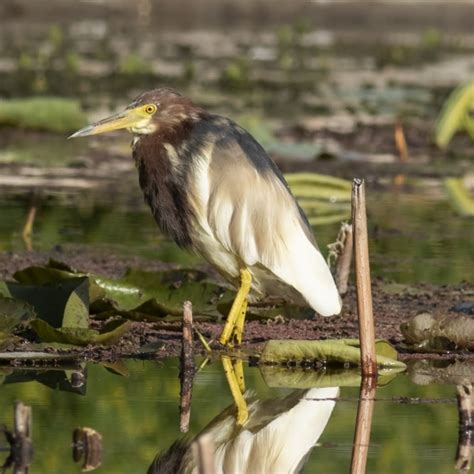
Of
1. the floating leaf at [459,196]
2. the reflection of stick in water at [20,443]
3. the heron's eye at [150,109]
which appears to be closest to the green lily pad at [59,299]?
the heron's eye at [150,109]

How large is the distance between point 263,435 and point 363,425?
15.5 inches

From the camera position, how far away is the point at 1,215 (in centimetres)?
1149

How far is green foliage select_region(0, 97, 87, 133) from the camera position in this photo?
51.3 feet

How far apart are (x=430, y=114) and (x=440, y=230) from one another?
769cm

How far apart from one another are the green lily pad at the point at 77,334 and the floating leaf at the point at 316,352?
0.61m

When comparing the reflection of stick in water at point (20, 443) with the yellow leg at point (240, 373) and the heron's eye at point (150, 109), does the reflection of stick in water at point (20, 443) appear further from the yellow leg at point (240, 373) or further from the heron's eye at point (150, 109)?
the heron's eye at point (150, 109)

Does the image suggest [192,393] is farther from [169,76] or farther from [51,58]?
[51,58]

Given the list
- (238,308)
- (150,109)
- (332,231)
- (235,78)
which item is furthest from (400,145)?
(238,308)

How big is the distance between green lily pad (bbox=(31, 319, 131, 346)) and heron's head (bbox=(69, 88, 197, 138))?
0.93 metres

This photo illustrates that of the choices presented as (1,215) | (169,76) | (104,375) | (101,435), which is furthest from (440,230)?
(169,76)

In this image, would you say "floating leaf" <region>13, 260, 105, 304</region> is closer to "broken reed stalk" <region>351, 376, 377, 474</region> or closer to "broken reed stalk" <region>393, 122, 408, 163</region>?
"broken reed stalk" <region>351, 376, 377, 474</region>

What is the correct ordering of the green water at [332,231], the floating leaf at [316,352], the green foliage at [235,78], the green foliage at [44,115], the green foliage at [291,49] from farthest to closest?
the green foliage at [291,49], the green foliage at [235,78], the green foliage at [44,115], the green water at [332,231], the floating leaf at [316,352]

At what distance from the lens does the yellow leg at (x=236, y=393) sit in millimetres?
5805

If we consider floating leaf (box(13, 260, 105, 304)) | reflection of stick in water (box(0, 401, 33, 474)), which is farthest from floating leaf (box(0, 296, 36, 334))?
reflection of stick in water (box(0, 401, 33, 474))
